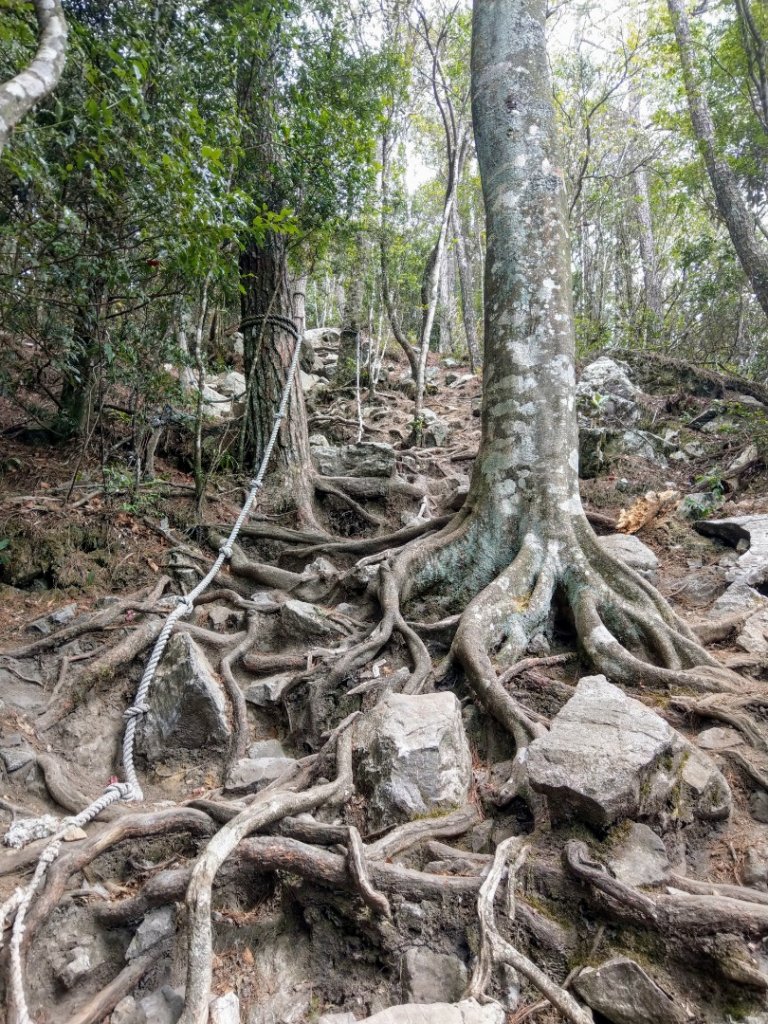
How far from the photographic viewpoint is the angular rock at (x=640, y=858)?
1953 mm

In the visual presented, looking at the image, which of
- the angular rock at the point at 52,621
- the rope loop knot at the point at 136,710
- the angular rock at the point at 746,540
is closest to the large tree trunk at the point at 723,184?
the angular rock at the point at 746,540

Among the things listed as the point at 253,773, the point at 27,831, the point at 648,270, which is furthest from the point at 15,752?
the point at 648,270

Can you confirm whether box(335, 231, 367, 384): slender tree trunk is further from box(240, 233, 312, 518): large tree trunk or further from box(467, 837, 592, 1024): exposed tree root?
box(467, 837, 592, 1024): exposed tree root

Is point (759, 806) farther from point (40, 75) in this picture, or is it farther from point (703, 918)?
point (40, 75)

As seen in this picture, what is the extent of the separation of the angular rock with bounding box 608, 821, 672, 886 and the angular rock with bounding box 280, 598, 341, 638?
7.97 ft

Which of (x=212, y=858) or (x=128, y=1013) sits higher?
(x=212, y=858)

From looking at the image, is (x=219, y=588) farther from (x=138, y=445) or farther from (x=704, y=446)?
(x=704, y=446)

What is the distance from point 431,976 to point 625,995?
0.60 meters

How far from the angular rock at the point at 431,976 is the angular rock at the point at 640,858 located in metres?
0.64

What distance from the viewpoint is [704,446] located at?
7508mm

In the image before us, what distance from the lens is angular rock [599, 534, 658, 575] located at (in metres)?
4.56

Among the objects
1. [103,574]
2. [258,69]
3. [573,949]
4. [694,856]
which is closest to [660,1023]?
[573,949]

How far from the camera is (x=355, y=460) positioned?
728 centimetres

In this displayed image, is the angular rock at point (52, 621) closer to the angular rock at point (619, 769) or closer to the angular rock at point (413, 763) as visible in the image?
the angular rock at point (413, 763)
